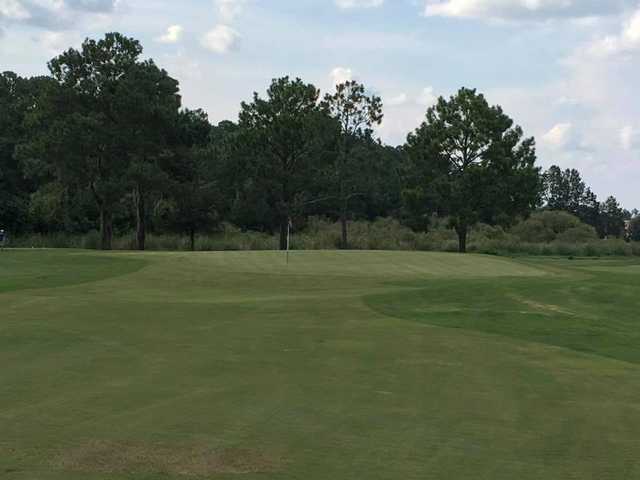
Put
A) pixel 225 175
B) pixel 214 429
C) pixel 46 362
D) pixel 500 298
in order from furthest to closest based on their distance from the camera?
pixel 225 175, pixel 500 298, pixel 46 362, pixel 214 429

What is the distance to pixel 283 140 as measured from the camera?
6481cm

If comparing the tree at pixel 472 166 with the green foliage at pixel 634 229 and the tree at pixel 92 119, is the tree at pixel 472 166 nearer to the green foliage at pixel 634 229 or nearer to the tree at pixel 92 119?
the tree at pixel 92 119

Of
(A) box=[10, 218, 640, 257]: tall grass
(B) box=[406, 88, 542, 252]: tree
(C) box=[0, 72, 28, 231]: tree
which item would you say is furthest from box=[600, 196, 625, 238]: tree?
(C) box=[0, 72, 28, 231]: tree

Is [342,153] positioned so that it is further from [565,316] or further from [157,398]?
[157,398]

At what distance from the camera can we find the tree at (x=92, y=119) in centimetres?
5600

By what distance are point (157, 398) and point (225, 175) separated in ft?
183

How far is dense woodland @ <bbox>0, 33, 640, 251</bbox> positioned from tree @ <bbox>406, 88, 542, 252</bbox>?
116 millimetres

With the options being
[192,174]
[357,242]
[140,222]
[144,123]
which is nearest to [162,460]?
[144,123]

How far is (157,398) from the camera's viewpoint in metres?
9.34

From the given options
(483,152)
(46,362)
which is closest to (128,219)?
(483,152)

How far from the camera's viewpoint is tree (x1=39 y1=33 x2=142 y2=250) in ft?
184

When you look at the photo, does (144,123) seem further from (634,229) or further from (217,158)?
(634,229)

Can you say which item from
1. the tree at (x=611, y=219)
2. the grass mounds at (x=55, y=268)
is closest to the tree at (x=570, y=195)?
the tree at (x=611, y=219)

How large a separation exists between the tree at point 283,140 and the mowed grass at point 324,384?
1613 inches
